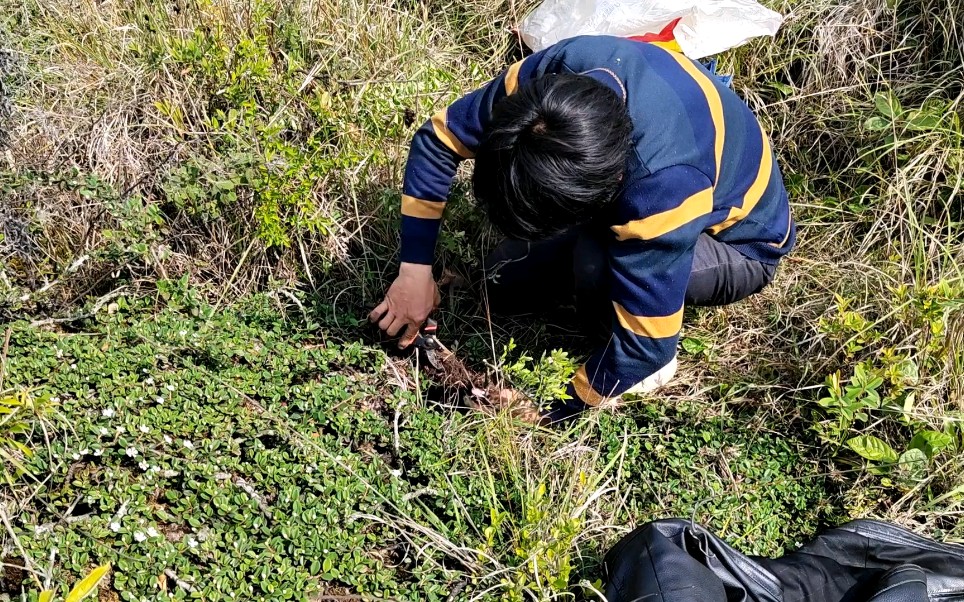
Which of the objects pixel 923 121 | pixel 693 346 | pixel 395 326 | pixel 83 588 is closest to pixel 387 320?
pixel 395 326

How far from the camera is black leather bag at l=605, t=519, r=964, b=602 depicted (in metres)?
2.02

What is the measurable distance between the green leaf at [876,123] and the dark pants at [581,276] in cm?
85

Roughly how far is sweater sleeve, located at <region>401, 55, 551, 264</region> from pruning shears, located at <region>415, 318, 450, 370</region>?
0.26m

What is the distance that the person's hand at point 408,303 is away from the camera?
2574 millimetres

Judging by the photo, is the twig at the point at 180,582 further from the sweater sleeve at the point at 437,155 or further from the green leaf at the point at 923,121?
the green leaf at the point at 923,121

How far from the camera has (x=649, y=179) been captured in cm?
205

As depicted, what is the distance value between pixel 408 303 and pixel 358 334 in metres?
0.26

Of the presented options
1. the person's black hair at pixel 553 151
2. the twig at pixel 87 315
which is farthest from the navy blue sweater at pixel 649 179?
the twig at pixel 87 315

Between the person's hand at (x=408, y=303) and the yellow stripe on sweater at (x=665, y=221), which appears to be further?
the person's hand at (x=408, y=303)

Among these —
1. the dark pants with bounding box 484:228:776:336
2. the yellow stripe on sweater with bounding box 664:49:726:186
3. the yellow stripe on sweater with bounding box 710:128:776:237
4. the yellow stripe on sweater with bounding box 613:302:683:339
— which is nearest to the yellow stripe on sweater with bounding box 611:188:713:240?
the yellow stripe on sweater with bounding box 664:49:726:186

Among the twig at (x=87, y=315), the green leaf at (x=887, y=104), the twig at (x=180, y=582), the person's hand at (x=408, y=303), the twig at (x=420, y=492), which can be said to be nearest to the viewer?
the twig at (x=180, y=582)

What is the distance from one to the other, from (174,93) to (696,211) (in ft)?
6.72

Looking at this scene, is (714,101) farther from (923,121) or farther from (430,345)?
(923,121)

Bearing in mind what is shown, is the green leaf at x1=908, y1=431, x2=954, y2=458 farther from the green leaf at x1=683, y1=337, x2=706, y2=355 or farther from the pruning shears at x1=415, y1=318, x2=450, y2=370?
the pruning shears at x1=415, y1=318, x2=450, y2=370
